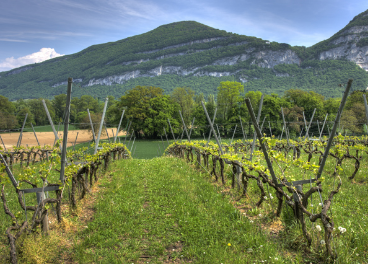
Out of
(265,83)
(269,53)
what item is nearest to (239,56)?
(269,53)

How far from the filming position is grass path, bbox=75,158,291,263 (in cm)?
340

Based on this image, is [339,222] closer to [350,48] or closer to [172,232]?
[172,232]

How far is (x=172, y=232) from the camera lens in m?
4.30

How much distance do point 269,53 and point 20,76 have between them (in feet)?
646

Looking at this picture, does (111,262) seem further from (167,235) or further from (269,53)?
(269,53)

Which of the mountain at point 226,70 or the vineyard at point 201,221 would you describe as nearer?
the vineyard at point 201,221

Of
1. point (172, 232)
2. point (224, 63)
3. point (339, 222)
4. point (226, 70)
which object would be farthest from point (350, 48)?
point (172, 232)

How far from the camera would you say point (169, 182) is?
25.3ft

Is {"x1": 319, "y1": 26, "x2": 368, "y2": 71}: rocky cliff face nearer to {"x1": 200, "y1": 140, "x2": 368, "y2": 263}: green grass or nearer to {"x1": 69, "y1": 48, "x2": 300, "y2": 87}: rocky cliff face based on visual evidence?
{"x1": 69, "y1": 48, "x2": 300, "y2": 87}: rocky cliff face

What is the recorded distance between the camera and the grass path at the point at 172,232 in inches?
134

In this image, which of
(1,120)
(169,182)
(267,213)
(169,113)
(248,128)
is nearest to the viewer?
(267,213)

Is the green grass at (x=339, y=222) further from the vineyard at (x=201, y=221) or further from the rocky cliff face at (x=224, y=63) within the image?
the rocky cliff face at (x=224, y=63)

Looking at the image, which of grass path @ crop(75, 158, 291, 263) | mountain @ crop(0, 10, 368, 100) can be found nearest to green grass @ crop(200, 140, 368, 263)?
grass path @ crop(75, 158, 291, 263)

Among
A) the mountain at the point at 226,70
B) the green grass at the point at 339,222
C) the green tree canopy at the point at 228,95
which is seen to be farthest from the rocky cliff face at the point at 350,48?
the green grass at the point at 339,222
